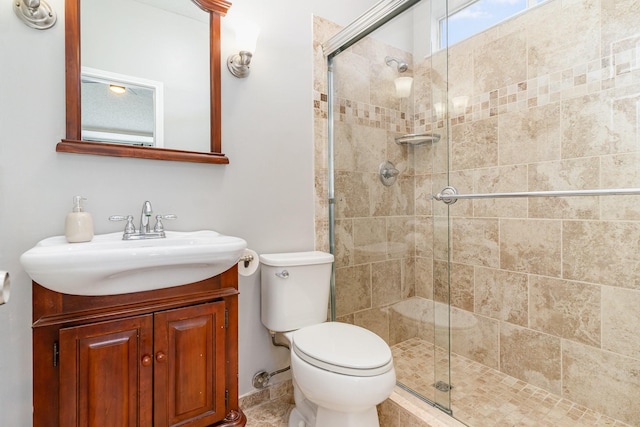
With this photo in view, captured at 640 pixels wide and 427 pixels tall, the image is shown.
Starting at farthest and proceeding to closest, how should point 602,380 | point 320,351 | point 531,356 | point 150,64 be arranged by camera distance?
point 531,356 → point 602,380 → point 150,64 → point 320,351

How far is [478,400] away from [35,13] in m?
2.43

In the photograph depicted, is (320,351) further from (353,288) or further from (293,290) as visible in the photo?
(353,288)

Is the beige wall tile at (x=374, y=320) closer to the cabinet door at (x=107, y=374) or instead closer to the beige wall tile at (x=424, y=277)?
the beige wall tile at (x=424, y=277)

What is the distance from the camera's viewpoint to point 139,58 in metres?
1.28

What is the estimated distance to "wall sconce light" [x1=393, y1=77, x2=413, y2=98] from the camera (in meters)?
1.66

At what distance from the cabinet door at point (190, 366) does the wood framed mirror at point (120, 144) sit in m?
0.65

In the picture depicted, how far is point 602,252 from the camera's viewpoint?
1438 mm

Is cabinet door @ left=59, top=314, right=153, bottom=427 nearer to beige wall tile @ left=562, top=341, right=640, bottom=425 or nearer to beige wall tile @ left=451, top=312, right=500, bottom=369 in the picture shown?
beige wall tile @ left=451, top=312, right=500, bottom=369

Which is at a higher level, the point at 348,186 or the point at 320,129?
the point at 320,129

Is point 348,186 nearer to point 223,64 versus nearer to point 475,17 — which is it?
point 223,64

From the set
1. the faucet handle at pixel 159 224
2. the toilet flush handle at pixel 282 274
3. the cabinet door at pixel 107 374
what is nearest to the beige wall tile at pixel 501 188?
the toilet flush handle at pixel 282 274

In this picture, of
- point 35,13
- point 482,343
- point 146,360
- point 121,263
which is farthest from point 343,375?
point 35,13

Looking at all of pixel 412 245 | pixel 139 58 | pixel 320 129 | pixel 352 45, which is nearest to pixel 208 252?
pixel 139 58

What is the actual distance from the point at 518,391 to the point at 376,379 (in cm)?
105
